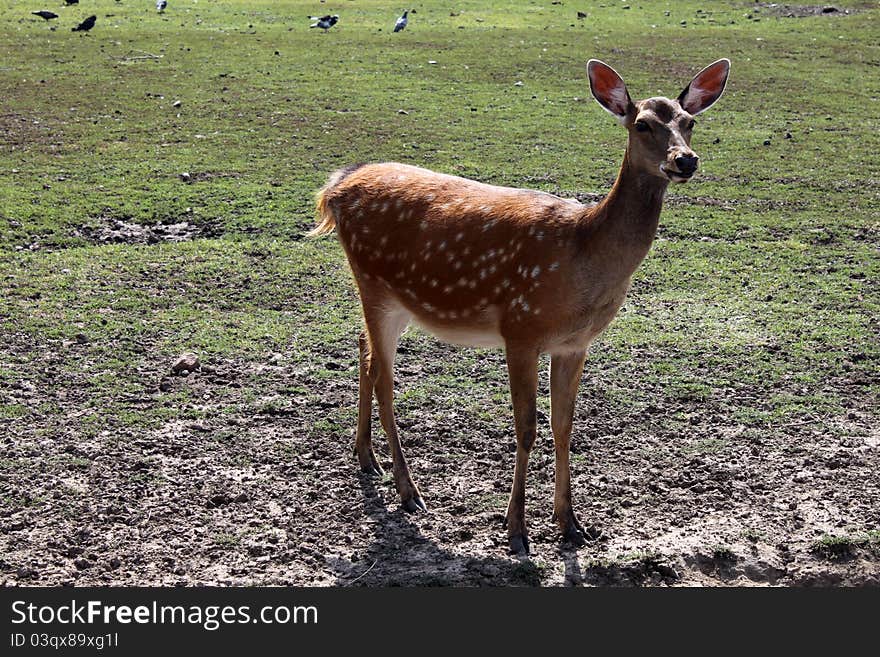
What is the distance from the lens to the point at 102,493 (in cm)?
702

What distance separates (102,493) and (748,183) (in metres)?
9.79

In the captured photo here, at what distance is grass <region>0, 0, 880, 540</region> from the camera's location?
8.75 m

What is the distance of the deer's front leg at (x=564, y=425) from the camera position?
22.1 ft

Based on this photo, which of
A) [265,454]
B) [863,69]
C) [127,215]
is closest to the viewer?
[265,454]

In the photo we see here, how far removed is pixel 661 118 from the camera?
6.19 metres

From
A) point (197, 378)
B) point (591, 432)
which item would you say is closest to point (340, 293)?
point (197, 378)

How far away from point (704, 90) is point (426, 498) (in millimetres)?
3133

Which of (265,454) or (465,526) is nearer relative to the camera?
(465,526)

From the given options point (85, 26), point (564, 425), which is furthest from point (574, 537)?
point (85, 26)

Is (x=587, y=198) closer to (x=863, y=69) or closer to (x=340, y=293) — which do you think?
(x=340, y=293)

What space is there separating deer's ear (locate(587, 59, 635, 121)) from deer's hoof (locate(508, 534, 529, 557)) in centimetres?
259

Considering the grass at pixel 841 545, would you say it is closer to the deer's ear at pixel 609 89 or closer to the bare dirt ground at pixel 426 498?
the bare dirt ground at pixel 426 498

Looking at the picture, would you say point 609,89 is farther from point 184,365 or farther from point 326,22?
point 326,22

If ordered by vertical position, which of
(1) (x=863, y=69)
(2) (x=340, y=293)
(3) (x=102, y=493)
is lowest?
(1) (x=863, y=69)
